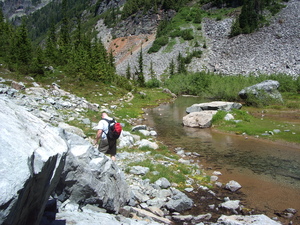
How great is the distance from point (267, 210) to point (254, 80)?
50055 mm

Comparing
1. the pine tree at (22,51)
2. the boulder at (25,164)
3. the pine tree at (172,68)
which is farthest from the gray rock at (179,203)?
the pine tree at (172,68)

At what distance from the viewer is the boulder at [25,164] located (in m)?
3.13

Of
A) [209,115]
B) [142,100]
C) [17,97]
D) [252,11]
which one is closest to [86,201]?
[17,97]

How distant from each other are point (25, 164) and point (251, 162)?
575 inches

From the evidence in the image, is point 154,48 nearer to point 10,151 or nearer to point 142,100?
point 142,100

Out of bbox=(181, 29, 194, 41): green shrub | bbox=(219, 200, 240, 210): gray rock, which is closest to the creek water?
bbox=(219, 200, 240, 210): gray rock

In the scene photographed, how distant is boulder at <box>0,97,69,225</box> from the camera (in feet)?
10.3

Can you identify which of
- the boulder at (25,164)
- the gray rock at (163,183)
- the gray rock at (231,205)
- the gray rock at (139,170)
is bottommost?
the gray rock at (231,205)

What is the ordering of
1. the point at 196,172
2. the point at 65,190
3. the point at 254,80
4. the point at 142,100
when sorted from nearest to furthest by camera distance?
1. the point at 65,190
2. the point at 196,172
3. the point at 142,100
4. the point at 254,80

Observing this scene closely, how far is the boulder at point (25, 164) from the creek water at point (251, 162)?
27.7 ft

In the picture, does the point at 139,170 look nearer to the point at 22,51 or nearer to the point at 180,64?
the point at 22,51

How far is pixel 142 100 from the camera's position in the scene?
46344 millimetres

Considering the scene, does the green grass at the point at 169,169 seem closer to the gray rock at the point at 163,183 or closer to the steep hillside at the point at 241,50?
the gray rock at the point at 163,183

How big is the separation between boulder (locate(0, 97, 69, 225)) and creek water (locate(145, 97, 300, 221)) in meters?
8.43
